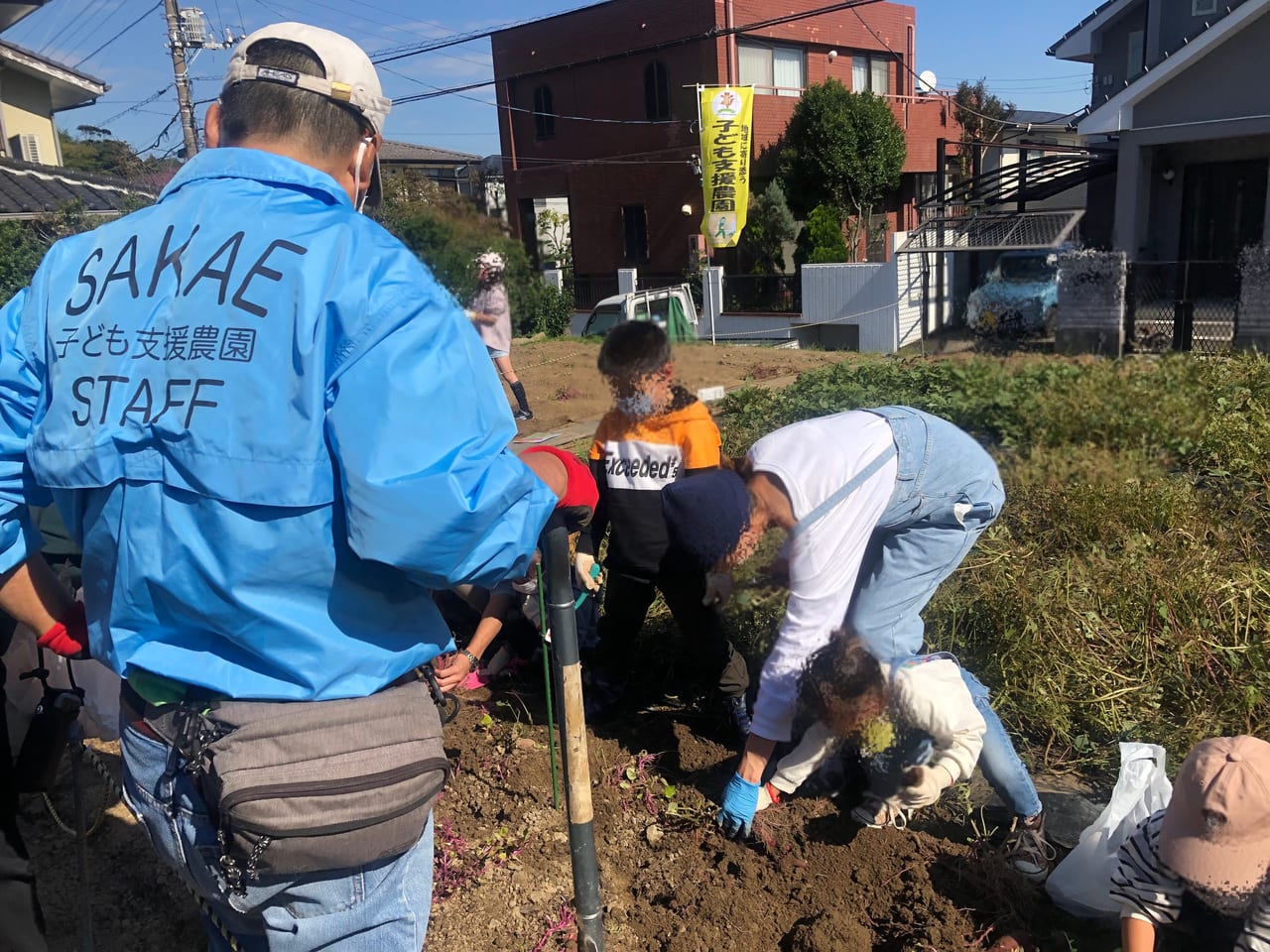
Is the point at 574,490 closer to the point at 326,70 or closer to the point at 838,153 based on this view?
the point at 326,70

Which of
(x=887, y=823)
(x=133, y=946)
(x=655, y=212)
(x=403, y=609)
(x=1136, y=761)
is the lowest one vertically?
(x=133, y=946)

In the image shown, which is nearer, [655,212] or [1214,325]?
[655,212]

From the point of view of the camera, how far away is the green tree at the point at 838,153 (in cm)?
1742

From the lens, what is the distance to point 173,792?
1362 millimetres

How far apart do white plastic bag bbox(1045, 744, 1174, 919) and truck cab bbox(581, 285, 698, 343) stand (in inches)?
61.6

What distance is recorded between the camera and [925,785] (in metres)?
2.42

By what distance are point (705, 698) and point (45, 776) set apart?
208 cm

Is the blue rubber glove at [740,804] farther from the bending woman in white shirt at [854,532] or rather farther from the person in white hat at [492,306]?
the person in white hat at [492,306]

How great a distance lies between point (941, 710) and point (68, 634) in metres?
1.89

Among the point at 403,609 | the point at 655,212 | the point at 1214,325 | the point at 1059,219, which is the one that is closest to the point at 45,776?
the point at 403,609

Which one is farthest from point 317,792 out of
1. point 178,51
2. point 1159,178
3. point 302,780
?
point 178,51

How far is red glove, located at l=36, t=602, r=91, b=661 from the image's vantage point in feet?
5.08

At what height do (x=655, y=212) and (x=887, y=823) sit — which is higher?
(x=655, y=212)

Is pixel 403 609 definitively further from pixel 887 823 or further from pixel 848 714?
pixel 887 823
